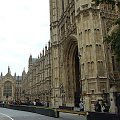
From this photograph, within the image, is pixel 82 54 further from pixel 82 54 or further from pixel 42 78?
pixel 42 78

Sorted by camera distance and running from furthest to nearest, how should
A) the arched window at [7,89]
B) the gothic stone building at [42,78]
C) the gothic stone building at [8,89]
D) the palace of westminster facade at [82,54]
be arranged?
the arched window at [7,89], the gothic stone building at [8,89], the gothic stone building at [42,78], the palace of westminster facade at [82,54]

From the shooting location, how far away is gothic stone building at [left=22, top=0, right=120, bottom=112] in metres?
29.2

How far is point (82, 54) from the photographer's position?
30953 millimetres

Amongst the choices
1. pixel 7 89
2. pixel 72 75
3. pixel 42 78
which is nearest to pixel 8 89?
pixel 7 89

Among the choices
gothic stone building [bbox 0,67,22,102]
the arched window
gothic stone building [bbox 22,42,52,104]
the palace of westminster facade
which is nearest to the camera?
the palace of westminster facade

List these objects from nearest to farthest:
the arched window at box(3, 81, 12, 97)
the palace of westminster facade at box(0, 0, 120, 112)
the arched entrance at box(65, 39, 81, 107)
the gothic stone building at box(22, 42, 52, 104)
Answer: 1. the palace of westminster facade at box(0, 0, 120, 112)
2. the arched entrance at box(65, 39, 81, 107)
3. the gothic stone building at box(22, 42, 52, 104)
4. the arched window at box(3, 81, 12, 97)

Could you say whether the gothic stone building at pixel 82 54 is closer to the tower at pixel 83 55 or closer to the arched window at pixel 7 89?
the tower at pixel 83 55

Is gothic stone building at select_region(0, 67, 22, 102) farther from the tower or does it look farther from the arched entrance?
the arched entrance

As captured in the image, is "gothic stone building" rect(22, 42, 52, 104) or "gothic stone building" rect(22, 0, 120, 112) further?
"gothic stone building" rect(22, 42, 52, 104)

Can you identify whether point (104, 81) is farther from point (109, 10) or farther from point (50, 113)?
point (109, 10)

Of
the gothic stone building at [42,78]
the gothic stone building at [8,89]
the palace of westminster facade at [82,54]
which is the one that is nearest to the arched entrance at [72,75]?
the palace of westminster facade at [82,54]

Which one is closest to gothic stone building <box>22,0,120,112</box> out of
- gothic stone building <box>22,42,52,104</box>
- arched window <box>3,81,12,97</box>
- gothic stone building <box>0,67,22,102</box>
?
gothic stone building <box>22,42,52,104</box>

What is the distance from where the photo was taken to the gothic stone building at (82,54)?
29172 mm

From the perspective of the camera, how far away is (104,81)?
29172mm
